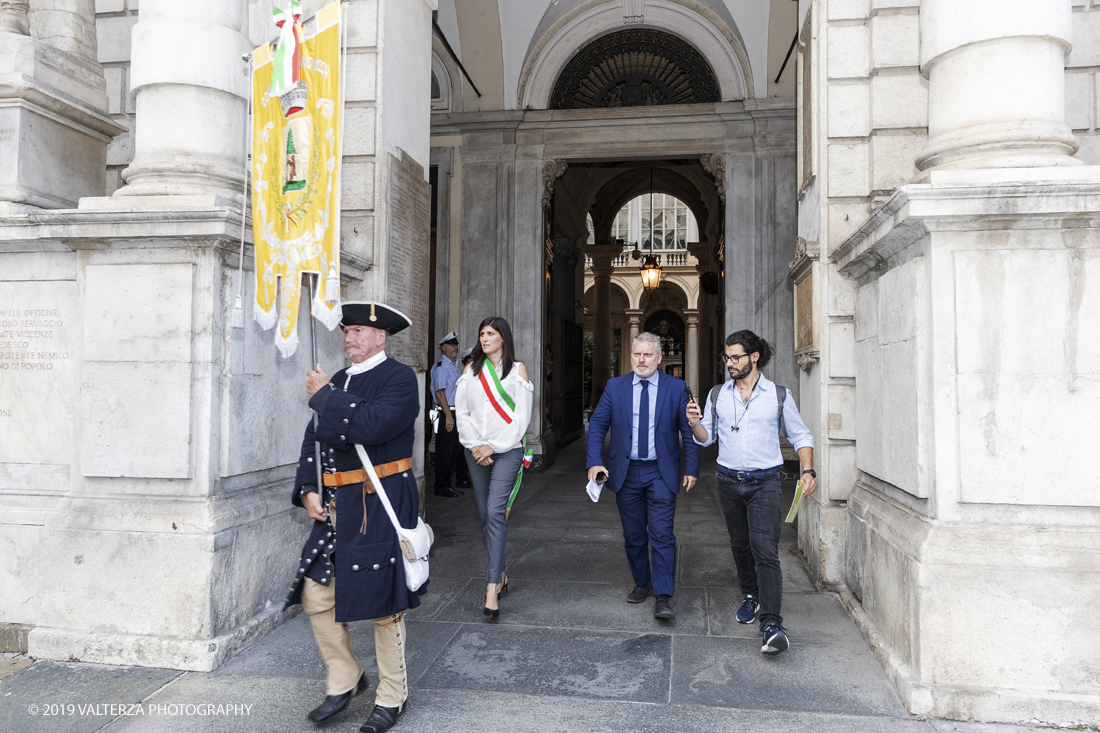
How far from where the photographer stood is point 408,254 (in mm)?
6035

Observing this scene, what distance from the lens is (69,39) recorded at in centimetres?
508

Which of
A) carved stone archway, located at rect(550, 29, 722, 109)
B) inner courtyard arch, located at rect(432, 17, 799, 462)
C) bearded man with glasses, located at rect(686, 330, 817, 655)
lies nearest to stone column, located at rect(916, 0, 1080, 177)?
bearded man with glasses, located at rect(686, 330, 817, 655)

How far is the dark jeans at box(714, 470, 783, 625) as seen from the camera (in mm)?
3923

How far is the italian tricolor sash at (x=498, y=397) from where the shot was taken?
4.64m

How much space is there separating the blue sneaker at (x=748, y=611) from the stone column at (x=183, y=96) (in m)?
3.85

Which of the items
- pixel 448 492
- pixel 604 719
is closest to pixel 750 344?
pixel 604 719

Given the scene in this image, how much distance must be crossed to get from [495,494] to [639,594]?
43.9 inches

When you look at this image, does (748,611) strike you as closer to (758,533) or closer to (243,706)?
(758,533)

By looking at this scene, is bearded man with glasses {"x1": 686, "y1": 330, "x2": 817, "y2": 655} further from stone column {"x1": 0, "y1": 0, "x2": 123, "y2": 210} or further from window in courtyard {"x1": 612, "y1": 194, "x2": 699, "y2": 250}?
window in courtyard {"x1": 612, "y1": 194, "x2": 699, "y2": 250}

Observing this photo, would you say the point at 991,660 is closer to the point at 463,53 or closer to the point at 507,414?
the point at 507,414

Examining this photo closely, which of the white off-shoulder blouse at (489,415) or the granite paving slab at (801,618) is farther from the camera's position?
the white off-shoulder blouse at (489,415)

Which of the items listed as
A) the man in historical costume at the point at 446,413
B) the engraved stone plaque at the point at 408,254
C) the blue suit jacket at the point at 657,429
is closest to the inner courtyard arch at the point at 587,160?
the man in historical costume at the point at 446,413

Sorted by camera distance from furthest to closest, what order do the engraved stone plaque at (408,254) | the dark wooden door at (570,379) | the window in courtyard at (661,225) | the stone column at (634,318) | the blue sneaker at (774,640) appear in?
1. the window in courtyard at (661,225)
2. the stone column at (634,318)
3. the dark wooden door at (570,379)
4. the engraved stone plaque at (408,254)
5. the blue sneaker at (774,640)

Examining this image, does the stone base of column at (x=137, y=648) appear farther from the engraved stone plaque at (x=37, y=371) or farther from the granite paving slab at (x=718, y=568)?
the granite paving slab at (x=718, y=568)
